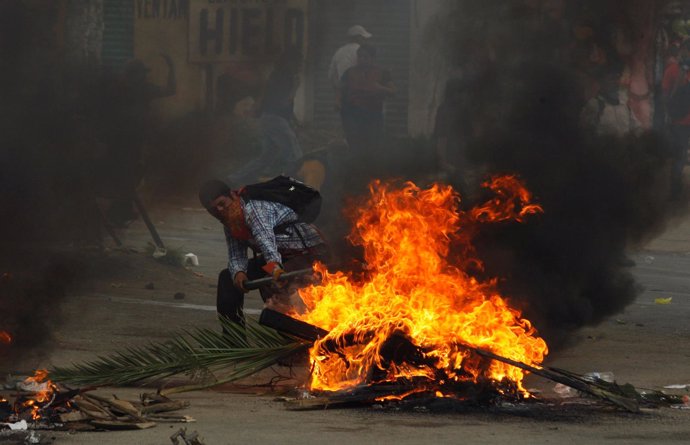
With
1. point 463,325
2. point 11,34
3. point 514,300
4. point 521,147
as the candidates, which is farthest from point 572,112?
point 11,34

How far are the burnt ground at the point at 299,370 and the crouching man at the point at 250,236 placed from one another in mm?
486

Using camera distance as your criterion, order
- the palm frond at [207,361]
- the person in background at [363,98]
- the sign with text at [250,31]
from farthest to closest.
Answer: the sign with text at [250,31] → the person in background at [363,98] → the palm frond at [207,361]

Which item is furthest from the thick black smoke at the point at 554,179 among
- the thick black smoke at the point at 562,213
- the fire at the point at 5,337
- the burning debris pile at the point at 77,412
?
the fire at the point at 5,337

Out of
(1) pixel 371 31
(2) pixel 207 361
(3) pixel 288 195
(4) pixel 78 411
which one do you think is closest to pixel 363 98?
(1) pixel 371 31

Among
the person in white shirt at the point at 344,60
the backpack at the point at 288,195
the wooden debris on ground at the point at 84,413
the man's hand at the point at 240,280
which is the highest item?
the backpack at the point at 288,195

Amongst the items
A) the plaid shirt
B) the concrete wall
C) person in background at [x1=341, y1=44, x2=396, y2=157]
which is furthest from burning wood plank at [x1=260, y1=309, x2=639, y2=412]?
person in background at [x1=341, y1=44, x2=396, y2=157]

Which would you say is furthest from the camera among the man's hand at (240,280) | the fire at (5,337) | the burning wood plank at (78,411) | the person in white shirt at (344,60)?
the person in white shirt at (344,60)

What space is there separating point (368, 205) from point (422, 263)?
58cm

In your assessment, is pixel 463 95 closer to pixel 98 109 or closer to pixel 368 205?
pixel 368 205

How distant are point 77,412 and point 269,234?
203 cm

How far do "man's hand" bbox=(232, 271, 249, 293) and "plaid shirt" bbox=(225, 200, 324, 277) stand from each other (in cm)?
5

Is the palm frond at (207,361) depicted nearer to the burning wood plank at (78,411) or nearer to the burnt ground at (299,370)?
the burnt ground at (299,370)

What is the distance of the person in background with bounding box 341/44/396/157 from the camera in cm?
1966

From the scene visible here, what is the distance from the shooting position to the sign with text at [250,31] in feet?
75.9
